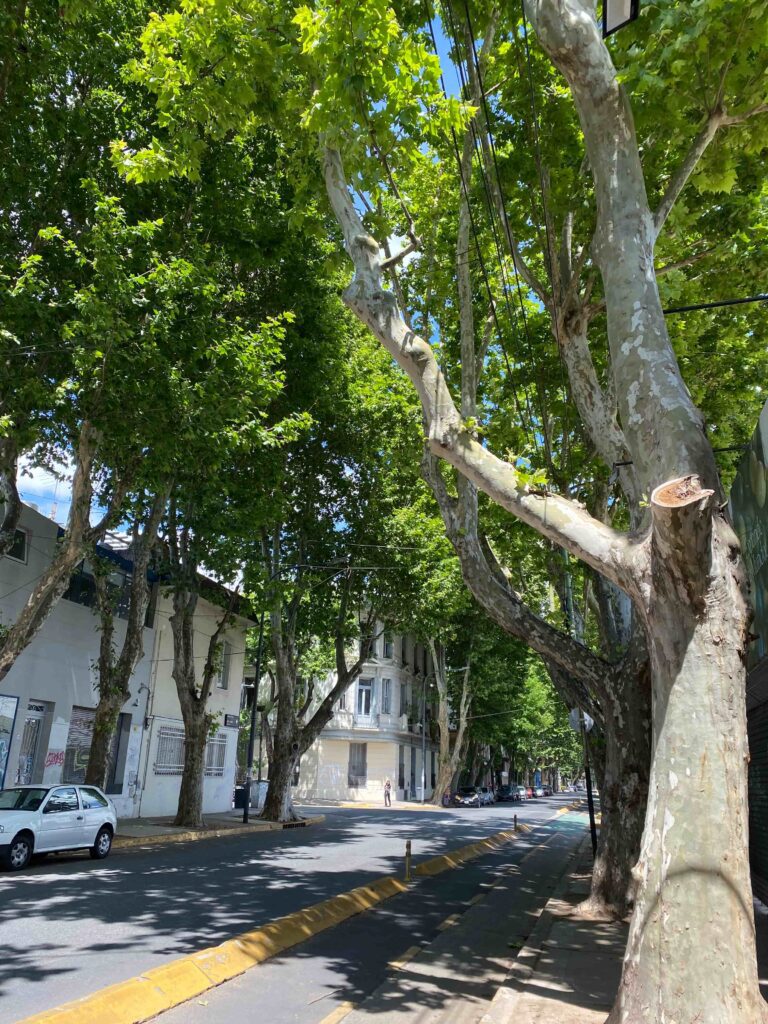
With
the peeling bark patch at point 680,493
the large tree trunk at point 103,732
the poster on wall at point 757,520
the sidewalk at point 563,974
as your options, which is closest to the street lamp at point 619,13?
the peeling bark patch at point 680,493

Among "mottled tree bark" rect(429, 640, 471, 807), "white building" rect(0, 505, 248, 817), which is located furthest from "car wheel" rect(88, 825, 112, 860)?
"mottled tree bark" rect(429, 640, 471, 807)

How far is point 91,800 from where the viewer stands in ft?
46.0

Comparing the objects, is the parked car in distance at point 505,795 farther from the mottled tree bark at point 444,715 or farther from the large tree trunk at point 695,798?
the large tree trunk at point 695,798

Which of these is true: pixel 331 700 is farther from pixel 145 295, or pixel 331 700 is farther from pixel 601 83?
pixel 601 83

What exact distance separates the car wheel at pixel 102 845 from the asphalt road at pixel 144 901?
26cm

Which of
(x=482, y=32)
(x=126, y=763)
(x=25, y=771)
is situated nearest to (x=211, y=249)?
(x=482, y=32)

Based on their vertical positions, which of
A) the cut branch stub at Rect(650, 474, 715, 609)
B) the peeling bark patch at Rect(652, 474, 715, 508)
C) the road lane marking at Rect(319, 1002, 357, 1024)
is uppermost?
the peeling bark patch at Rect(652, 474, 715, 508)

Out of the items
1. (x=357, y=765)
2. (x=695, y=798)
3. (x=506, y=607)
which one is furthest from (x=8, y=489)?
(x=357, y=765)

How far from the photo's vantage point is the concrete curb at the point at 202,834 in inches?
642

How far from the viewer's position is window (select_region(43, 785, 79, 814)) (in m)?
12.9

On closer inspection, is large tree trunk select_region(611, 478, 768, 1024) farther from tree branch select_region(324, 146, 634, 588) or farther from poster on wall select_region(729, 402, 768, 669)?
poster on wall select_region(729, 402, 768, 669)

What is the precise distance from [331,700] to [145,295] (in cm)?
1506

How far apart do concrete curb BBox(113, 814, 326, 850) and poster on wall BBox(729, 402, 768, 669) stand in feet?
43.8

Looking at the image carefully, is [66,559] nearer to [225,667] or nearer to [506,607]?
[506,607]
